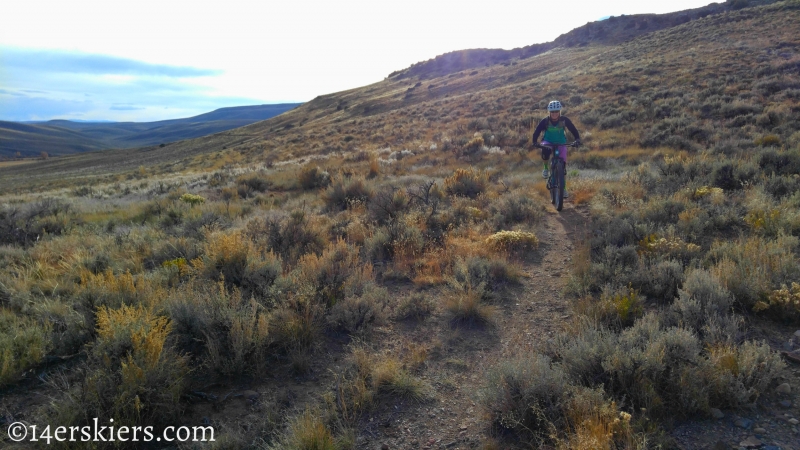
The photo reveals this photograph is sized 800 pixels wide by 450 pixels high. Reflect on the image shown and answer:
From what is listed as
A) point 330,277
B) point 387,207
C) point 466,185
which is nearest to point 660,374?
point 330,277

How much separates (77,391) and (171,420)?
72cm

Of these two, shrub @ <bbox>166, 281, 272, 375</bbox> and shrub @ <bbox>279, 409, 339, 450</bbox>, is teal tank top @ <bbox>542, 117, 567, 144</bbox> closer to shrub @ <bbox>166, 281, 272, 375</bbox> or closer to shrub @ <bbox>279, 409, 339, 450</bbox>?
shrub @ <bbox>166, 281, 272, 375</bbox>

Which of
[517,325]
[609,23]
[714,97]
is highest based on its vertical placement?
[609,23]

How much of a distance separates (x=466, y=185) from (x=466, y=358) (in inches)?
263

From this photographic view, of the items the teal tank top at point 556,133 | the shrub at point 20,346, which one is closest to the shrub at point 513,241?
the teal tank top at point 556,133

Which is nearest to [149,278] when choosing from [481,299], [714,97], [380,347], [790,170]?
[380,347]

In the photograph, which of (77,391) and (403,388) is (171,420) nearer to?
(77,391)

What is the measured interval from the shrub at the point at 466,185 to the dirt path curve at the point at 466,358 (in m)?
3.78

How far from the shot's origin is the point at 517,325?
4469 millimetres

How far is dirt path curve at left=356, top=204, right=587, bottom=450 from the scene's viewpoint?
118 inches

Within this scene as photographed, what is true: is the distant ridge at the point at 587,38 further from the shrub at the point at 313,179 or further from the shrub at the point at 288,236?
the shrub at the point at 288,236

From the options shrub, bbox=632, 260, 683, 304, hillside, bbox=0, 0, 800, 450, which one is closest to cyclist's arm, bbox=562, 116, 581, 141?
hillside, bbox=0, 0, 800, 450

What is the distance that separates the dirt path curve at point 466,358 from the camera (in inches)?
118

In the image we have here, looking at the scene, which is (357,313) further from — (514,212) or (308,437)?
(514,212)
